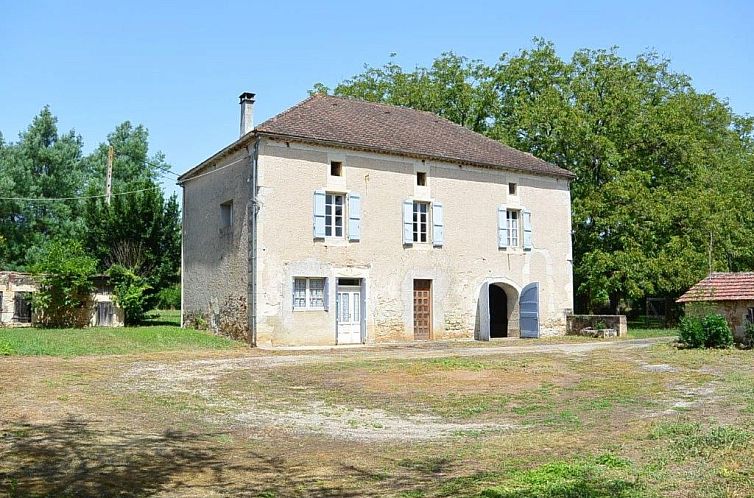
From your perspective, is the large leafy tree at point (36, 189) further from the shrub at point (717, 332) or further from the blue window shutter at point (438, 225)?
the shrub at point (717, 332)

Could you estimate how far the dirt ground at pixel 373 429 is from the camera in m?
5.44

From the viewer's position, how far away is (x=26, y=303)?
23469 mm

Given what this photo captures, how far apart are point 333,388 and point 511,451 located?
5.01 metres

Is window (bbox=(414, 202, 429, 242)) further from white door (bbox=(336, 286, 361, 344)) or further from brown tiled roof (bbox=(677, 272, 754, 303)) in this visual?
brown tiled roof (bbox=(677, 272, 754, 303))

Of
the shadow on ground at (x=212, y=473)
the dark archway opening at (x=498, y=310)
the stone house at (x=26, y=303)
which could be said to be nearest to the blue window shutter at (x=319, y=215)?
the dark archway opening at (x=498, y=310)

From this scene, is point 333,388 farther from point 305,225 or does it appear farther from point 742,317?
point 742,317

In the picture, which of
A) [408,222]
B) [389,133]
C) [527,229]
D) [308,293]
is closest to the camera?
[308,293]

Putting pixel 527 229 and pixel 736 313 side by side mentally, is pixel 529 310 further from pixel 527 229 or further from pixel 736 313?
pixel 736 313

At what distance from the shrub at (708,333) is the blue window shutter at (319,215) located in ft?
A: 34.1

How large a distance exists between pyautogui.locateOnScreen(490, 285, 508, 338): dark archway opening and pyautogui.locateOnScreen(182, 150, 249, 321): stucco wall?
985cm

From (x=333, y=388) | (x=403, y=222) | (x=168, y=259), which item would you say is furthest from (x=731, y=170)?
(x=333, y=388)

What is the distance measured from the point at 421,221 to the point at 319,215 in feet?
12.7

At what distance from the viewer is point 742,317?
1867 cm

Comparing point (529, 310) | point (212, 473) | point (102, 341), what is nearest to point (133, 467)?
point (212, 473)
